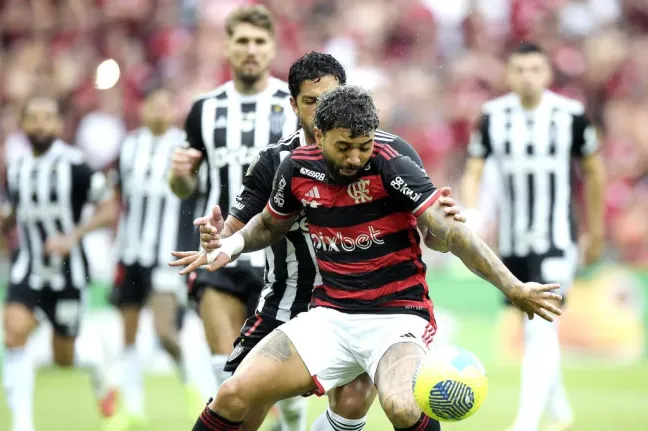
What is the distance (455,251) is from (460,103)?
11.0 metres

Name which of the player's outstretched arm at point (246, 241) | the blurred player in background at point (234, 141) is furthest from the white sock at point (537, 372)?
the player's outstretched arm at point (246, 241)

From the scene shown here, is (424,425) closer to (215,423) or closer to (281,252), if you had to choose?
(215,423)

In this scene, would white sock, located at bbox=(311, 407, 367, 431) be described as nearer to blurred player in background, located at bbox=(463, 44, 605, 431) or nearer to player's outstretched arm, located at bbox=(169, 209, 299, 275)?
player's outstretched arm, located at bbox=(169, 209, 299, 275)

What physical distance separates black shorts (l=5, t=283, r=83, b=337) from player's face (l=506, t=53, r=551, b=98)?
388 cm

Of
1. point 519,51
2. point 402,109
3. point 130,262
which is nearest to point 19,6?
point 402,109

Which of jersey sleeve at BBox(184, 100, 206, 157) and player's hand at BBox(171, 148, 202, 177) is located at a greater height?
jersey sleeve at BBox(184, 100, 206, 157)

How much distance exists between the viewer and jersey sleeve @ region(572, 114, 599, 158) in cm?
847

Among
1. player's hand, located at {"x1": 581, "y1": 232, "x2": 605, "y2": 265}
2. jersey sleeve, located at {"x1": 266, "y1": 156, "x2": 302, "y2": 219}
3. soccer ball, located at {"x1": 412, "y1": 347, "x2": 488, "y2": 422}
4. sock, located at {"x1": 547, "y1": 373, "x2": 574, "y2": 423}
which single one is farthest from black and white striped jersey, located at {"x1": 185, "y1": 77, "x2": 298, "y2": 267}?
player's hand, located at {"x1": 581, "y1": 232, "x2": 605, "y2": 265}

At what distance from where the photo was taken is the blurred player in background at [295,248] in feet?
18.5

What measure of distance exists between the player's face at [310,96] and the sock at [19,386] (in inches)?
163

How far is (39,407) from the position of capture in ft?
35.9

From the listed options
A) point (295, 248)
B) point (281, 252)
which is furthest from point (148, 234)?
point (295, 248)

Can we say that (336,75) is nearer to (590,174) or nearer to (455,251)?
(455,251)

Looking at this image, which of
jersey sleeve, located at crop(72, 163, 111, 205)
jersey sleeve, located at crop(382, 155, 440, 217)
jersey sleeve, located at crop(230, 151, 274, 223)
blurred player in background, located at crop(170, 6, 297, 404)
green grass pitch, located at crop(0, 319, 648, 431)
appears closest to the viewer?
jersey sleeve, located at crop(382, 155, 440, 217)
